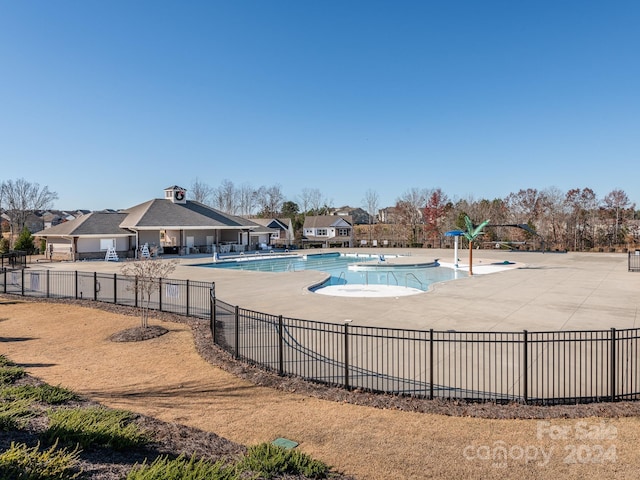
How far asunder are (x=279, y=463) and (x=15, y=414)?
10.6ft

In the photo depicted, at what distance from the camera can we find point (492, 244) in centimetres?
4756

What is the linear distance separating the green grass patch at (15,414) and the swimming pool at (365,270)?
1428cm

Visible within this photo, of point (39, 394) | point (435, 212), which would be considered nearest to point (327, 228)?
point (435, 212)

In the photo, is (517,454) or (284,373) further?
(284,373)

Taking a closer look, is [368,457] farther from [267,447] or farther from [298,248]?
[298,248]

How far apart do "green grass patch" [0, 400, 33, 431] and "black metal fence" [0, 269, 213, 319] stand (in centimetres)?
755

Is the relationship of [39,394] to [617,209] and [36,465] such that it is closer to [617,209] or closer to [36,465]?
[36,465]

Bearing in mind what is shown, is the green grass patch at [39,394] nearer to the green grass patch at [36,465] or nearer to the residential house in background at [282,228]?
the green grass patch at [36,465]

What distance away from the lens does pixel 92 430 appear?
4.52 m

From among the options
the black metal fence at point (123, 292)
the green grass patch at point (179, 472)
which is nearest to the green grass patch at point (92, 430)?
the green grass patch at point (179, 472)

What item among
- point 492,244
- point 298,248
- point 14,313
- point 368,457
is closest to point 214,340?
point 368,457

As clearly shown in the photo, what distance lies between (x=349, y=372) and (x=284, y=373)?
1.25 metres

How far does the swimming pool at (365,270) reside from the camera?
23205 mm

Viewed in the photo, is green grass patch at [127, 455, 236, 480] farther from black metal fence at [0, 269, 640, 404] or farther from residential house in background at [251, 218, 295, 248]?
residential house in background at [251, 218, 295, 248]
